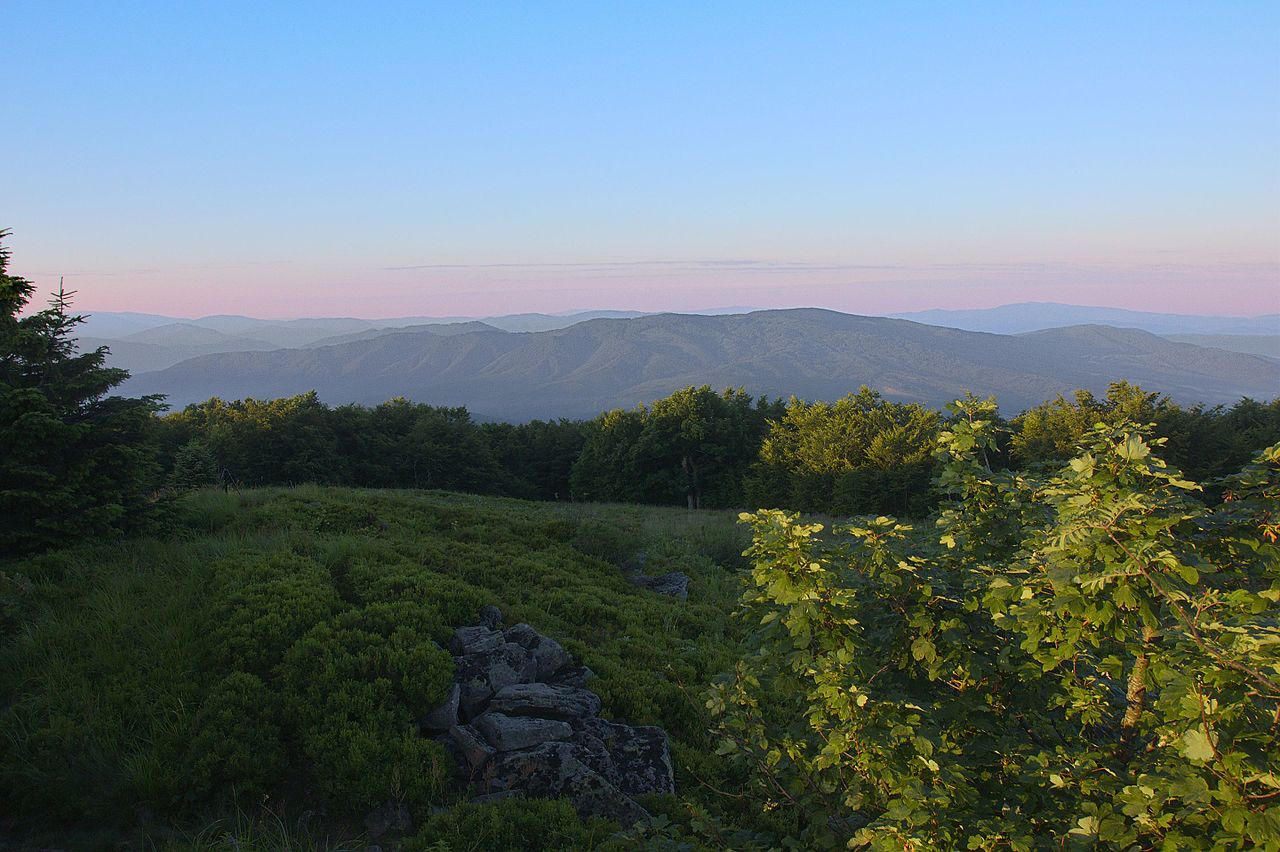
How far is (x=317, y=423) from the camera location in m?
44.8

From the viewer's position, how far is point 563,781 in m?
7.52

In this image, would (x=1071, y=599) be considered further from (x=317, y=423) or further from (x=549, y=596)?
(x=317, y=423)

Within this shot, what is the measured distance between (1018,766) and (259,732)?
7.75 meters

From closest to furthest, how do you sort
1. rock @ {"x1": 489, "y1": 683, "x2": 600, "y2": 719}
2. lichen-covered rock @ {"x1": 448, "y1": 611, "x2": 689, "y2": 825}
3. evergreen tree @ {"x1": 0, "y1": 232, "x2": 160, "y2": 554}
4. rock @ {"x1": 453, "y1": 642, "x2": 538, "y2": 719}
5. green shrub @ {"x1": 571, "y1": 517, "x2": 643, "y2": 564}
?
lichen-covered rock @ {"x1": 448, "y1": 611, "x2": 689, "y2": 825}
rock @ {"x1": 489, "y1": 683, "x2": 600, "y2": 719}
rock @ {"x1": 453, "y1": 642, "x2": 538, "y2": 719}
evergreen tree @ {"x1": 0, "y1": 232, "x2": 160, "y2": 554}
green shrub @ {"x1": 571, "y1": 517, "x2": 643, "y2": 564}

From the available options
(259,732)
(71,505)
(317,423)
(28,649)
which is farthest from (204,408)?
(259,732)

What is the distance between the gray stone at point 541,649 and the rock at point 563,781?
1.86m

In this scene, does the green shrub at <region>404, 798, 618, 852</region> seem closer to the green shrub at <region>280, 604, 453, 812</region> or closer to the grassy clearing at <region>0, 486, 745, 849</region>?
the grassy clearing at <region>0, 486, 745, 849</region>

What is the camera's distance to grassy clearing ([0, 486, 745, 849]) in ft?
22.9

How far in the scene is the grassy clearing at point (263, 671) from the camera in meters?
6.98

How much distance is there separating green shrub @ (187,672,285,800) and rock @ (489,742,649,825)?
250 cm

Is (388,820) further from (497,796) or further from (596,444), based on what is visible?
(596,444)

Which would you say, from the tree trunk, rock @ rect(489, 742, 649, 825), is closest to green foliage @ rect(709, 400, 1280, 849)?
the tree trunk

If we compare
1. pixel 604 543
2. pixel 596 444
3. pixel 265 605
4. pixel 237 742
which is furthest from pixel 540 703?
pixel 596 444

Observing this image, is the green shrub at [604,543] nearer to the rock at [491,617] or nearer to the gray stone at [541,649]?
the rock at [491,617]
